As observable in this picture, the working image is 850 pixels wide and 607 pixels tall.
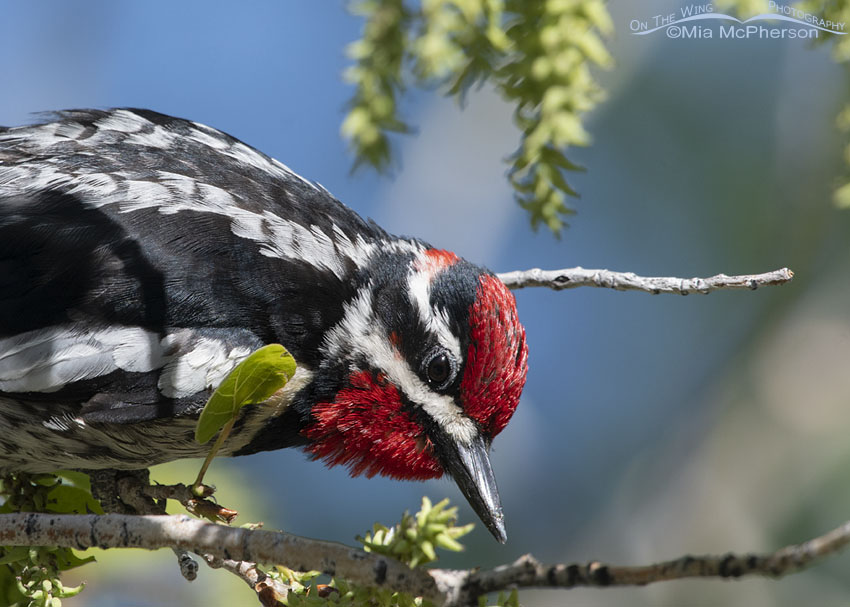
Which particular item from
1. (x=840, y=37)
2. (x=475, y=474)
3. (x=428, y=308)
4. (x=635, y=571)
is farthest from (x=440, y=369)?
(x=635, y=571)

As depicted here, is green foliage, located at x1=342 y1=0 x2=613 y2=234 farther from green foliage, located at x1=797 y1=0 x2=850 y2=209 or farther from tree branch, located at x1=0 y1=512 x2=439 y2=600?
tree branch, located at x1=0 y1=512 x2=439 y2=600

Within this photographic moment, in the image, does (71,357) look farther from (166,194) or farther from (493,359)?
(493,359)

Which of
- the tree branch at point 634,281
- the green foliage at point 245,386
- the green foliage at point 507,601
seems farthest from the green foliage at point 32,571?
the tree branch at point 634,281

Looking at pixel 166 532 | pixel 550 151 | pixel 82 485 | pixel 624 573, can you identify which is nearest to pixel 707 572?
pixel 624 573

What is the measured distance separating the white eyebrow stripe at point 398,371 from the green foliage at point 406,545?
30.1 inches

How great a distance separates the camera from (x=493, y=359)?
6.87 ft

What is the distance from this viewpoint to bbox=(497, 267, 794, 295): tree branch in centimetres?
163

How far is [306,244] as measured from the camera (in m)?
2.18

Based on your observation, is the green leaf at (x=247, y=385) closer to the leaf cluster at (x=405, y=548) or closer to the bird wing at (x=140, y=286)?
the leaf cluster at (x=405, y=548)

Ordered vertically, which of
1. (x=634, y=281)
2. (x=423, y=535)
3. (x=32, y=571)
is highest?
(x=634, y=281)

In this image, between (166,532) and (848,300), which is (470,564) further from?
(166,532)

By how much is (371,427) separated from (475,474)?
0.27 metres

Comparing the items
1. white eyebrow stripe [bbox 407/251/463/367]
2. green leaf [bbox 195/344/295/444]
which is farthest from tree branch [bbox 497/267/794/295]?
green leaf [bbox 195/344/295/444]

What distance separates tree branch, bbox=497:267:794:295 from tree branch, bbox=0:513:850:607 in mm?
742
